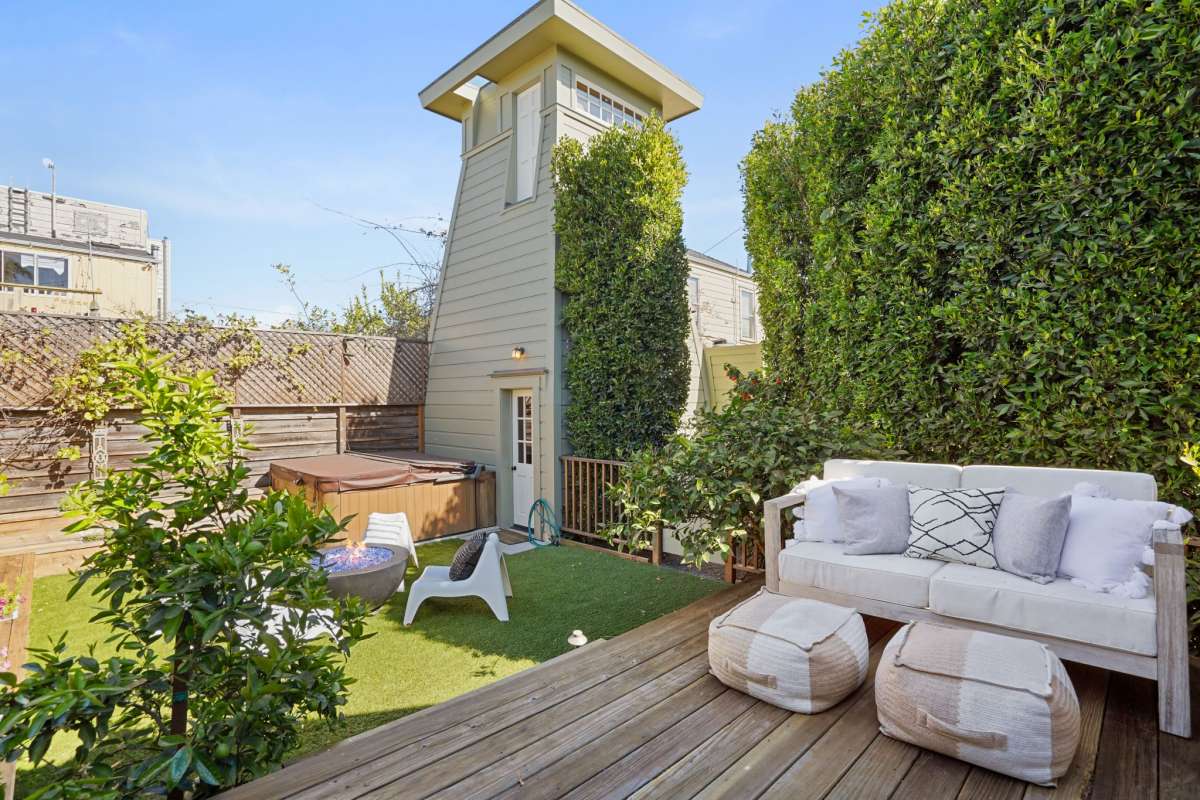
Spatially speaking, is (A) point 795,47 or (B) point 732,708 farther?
(A) point 795,47

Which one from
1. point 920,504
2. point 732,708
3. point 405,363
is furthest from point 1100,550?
point 405,363

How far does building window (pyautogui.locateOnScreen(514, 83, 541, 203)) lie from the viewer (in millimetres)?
7336

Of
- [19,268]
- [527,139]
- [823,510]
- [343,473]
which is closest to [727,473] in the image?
[823,510]

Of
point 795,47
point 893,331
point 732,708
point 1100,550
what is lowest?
point 732,708

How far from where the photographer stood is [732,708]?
2.23 metres

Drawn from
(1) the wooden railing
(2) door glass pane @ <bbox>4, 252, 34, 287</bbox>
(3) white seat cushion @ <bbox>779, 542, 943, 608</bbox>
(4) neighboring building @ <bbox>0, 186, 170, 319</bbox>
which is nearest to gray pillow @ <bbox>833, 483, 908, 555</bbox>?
(3) white seat cushion @ <bbox>779, 542, 943, 608</bbox>

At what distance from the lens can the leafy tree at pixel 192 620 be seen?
139 cm

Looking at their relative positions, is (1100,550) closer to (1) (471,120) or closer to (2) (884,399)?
(2) (884,399)

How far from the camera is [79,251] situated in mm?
12359

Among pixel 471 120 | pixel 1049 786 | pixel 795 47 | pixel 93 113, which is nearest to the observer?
pixel 1049 786

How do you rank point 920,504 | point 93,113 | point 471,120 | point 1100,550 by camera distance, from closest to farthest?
point 1100,550 < point 920,504 < point 471,120 < point 93,113

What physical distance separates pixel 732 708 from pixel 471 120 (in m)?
8.64

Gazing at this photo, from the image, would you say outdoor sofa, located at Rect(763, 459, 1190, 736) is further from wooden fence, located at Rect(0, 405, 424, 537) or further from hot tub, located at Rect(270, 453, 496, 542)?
wooden fence, located at Rect(0, 405, 424, 537)

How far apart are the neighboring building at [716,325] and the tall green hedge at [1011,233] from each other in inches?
128
